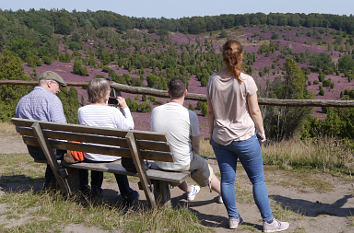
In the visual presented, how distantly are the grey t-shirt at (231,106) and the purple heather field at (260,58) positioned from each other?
13957 millimetres

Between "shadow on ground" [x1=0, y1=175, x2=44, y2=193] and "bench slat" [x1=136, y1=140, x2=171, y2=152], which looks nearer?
"bench slat" [x1=136, y1=140, x2=171, y2=152]

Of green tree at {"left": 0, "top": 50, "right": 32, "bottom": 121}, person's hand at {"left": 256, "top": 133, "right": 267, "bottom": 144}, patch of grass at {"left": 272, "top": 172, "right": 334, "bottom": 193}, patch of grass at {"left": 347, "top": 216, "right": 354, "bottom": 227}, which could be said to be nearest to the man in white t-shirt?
person's hand at {"left": 256, "top": 133, "right": 267, "bottom": 144}

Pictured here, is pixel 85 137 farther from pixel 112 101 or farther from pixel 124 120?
pixel 112 101

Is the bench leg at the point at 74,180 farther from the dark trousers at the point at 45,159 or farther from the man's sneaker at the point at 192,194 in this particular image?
the man's sneaker at the point at 192,194

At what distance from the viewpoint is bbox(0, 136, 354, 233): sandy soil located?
3.59 meters

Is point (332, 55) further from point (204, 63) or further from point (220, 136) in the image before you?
point (220, 136)

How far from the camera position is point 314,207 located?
163 inches

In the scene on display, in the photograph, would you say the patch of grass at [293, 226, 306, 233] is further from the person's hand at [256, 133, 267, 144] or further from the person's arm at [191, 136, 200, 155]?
the person's arm at [191, 136, 200, 155]

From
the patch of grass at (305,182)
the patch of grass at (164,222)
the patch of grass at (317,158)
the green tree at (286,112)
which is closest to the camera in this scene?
the patch of grass at (164,222)

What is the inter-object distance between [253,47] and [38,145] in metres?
44.6

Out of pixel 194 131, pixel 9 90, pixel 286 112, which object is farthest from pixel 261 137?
pixel 9 90

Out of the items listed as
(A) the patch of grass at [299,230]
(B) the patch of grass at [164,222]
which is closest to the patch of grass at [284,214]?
(A) the patch of grass at [299,230]

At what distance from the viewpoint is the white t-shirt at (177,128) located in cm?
350

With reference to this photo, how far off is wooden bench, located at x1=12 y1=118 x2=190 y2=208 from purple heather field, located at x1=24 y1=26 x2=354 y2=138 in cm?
1324
